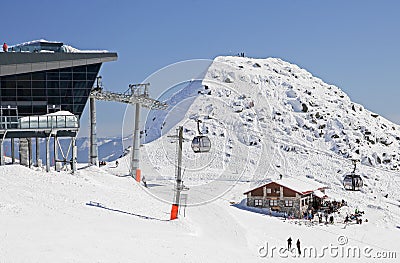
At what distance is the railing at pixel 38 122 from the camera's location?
147 feet

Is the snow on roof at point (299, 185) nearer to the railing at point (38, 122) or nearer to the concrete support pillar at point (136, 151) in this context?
the concrete support pillar at point (136, 151)

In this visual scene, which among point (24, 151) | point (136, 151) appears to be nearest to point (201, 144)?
point (136, 151)

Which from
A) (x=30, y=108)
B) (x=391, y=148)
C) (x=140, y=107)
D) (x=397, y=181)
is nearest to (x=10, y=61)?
(x=30, y=108)

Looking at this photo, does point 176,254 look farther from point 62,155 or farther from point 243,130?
point 243,130

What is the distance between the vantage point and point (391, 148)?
9238 cm

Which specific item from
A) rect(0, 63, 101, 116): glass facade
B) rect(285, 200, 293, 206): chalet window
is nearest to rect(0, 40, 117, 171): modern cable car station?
rect(0, 63, 101, 116): glass facade

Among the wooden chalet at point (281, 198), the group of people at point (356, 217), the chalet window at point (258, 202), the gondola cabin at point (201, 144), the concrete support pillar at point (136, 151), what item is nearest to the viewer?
the gondola cabin at point (201, 144)

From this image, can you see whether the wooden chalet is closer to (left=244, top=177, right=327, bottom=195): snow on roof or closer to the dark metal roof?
(left=244, top=177, right=327, bottom=195): snow on roof

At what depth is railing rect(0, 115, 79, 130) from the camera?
44719mm

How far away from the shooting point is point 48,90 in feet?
160

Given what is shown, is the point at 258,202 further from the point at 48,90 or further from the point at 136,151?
the point at 48,90

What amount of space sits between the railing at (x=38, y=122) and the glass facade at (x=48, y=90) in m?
2.89

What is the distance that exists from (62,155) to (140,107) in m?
13.7

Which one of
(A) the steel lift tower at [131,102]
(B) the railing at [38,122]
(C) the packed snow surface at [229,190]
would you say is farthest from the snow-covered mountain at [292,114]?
(B) the railing at [38,122]
